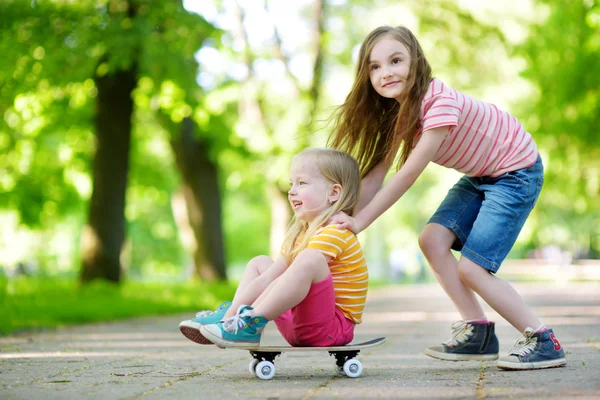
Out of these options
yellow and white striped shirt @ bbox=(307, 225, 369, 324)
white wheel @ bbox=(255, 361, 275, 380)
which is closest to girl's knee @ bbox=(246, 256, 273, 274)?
yellow and white striped shirt @ bbox=(307, 225, 369, 324)

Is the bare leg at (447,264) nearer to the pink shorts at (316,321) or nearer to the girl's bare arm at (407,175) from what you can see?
the girl's bare arm at (407,175)

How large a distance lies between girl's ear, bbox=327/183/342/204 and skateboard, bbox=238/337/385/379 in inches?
29.2

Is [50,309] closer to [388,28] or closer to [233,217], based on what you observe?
[388,28]

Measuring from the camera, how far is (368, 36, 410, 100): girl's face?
4.30m

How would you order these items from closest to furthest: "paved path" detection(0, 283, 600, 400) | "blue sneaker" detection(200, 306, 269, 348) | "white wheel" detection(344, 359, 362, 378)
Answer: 1. "paved path" detection(0, 283, 600, 400)
2. "blue sneaker" detection(200, 306, 269, 348)
3. "white wheel" detection(344, 359, 362, 378)

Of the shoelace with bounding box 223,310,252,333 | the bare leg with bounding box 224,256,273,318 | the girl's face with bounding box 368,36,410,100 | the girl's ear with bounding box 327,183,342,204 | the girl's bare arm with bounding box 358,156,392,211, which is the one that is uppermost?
the girl's face with bounding box 368,36,410,100

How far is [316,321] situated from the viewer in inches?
154

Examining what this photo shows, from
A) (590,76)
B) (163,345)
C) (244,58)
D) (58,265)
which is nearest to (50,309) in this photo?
(163,345)

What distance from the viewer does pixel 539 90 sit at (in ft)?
47.0

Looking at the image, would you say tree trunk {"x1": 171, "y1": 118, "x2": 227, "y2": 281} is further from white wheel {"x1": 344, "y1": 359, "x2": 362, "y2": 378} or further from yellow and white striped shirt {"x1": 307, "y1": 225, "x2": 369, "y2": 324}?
white wheel {"x1": 344, "y1": 359, "x2": 362, "y2": 378}

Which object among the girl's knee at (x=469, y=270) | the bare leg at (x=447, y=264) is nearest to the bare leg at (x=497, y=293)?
the girl's knee at (x=469, y=270)

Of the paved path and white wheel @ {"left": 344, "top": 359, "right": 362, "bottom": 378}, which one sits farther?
white wheel @ {"left": 344, "top": 359, "right": 362, "bottom": 378}

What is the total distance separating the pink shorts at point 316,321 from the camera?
3881 millimetres

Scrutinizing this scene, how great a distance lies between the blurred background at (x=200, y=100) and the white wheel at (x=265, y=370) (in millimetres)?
4371
